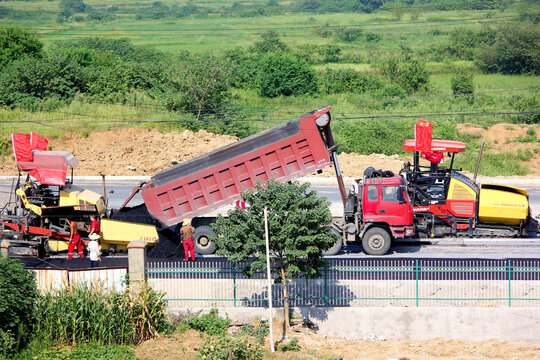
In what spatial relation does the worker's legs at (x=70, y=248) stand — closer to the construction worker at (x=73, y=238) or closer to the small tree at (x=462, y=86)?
the construction worker at (x=73, y=238)

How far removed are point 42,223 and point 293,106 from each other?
29.9 metres

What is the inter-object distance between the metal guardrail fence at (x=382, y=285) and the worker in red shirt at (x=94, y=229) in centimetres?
254

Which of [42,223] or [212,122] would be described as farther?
[212,122]

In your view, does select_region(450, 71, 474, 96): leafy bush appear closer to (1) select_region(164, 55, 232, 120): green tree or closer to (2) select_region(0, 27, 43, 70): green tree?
(1) select_region(164, 55, 232, 120): green tree

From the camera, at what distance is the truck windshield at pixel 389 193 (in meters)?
20.8

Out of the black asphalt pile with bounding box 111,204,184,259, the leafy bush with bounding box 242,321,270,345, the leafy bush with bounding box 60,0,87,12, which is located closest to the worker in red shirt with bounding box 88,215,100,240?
the black asphalt pile with bounding box 111,204,184,259

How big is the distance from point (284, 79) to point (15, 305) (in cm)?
3852

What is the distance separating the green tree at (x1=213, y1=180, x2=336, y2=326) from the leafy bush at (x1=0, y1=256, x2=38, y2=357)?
460cm

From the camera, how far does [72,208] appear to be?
20.9 m

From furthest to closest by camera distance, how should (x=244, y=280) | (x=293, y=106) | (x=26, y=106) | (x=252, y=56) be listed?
(x=252, y=56) → (x=293, y=106) → (x=26, y=106) → (x=244, y=280)

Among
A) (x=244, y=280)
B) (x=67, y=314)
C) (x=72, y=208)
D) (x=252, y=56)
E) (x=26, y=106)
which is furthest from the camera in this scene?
(x=252, y=56)

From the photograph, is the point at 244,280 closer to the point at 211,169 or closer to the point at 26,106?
the point at 211,169

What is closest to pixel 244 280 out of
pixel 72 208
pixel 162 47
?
pixel 72 208

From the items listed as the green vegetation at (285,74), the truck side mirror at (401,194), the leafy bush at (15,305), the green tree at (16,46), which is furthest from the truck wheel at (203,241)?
the green tree at (16,46)
